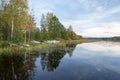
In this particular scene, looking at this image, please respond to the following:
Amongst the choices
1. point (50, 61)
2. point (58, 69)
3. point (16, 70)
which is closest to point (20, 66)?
point (16, 70)

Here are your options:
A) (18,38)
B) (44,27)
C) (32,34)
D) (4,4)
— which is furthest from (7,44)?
(44,27)

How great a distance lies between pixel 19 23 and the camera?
4591 centimetres

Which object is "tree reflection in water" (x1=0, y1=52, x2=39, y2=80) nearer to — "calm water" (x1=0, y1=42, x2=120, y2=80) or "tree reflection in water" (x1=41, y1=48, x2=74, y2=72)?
"calm water" (x1=0, y1=42, x2=120, y2=80)

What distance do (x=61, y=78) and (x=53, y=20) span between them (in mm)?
72864

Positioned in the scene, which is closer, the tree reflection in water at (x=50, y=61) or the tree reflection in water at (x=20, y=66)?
the tree reflection in water at (x=20, y=66)

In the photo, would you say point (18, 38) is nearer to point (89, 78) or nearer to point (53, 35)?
point (89, 78)

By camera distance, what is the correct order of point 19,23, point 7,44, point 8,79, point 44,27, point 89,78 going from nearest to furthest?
1. point 8,79
2. point 89,78
3. point 7,44
4. point 19,23
5. point 44,27

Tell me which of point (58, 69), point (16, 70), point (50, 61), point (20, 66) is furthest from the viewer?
point (50, 61)

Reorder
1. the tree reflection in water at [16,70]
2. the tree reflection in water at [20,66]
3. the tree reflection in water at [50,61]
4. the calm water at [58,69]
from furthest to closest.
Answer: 1. the tree reflection in water at [50,61]
2. the calm water at [58,69]
3. the tree reflection in water at [20,66]
4. the tree reflection in water at [16,70]

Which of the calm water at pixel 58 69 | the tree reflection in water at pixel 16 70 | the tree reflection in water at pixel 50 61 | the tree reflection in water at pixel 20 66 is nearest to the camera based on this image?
the tree reflection in water at pixel 16 70

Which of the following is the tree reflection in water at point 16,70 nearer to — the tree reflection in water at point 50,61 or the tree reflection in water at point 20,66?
the tree reflection in water at point 20,66

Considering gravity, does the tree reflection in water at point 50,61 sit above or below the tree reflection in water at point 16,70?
below

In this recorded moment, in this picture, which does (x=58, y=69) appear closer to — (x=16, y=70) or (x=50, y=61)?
(x=16, y=70)

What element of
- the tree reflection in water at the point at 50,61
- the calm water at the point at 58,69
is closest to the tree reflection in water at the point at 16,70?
the calm water at the point at 58,69
